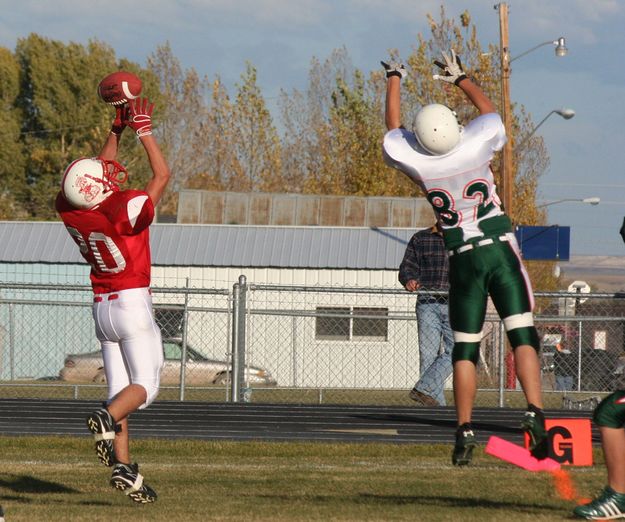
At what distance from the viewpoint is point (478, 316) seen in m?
7.27

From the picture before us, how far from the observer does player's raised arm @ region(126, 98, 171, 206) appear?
723cm

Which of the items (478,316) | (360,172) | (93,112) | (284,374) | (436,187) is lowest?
(284,374)

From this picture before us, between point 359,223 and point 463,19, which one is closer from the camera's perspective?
point 359,223

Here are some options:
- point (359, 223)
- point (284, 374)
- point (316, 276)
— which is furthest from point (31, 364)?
point (359, 223)

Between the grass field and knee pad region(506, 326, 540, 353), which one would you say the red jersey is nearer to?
the grass field

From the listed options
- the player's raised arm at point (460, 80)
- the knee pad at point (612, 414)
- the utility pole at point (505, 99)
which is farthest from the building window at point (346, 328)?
the knee pad at point (612, 414)

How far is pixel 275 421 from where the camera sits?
12.2 meters

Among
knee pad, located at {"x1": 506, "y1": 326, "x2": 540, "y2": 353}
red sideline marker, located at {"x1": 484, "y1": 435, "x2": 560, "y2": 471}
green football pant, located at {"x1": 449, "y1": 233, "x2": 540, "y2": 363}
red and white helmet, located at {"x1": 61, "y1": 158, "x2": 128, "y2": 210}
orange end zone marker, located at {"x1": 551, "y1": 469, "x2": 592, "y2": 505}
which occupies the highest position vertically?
red and white helmet, located at {"x1": 61, "y1": 158, "x2": 128, "y2": 210}

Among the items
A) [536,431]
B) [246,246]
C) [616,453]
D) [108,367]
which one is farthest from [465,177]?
[246,246]

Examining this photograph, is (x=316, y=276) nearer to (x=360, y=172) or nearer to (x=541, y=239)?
(x=541, y=239)

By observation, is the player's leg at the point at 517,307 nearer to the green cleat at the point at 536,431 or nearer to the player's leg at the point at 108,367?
the green cleat at the point at 536,431

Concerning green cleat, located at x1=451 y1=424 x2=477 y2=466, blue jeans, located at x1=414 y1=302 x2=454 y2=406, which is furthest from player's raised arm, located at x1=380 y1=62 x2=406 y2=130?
blue jeans, located at x1=414 y1=302 x2=454 y2=406

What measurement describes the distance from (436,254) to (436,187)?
19.6 ft

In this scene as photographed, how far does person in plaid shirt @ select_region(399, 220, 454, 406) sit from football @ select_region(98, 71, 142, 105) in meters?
5.57
